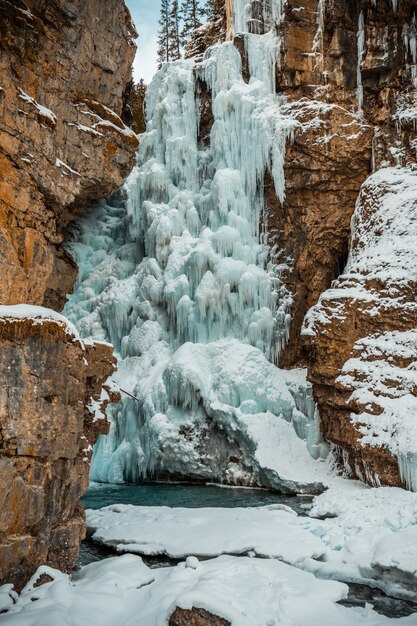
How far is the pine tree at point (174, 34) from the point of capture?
28.6m

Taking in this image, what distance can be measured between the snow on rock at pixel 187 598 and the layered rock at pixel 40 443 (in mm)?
450

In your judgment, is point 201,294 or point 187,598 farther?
point 201,294

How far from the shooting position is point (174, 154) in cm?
1764

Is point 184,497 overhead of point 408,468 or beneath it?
beneath

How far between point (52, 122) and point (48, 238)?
1.85 metres

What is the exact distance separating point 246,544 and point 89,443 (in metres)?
2.81

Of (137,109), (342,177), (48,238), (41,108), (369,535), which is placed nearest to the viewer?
(369,535)

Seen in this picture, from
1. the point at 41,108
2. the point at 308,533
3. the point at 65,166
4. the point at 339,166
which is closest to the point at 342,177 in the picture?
the point at 339,166

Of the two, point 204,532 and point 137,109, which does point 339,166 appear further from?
point 137,109

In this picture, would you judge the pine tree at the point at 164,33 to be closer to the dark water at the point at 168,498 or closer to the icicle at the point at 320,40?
the icicle at the point at 320,40

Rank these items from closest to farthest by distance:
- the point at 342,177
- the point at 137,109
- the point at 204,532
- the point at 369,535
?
the point at 369,535, the point at 204,532, the point at 342,177, the point at 137,109

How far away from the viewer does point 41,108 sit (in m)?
8.38

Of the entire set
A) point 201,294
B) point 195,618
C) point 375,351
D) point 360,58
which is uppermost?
point 360,58

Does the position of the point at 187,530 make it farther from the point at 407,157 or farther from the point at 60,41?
the point at 407,157
